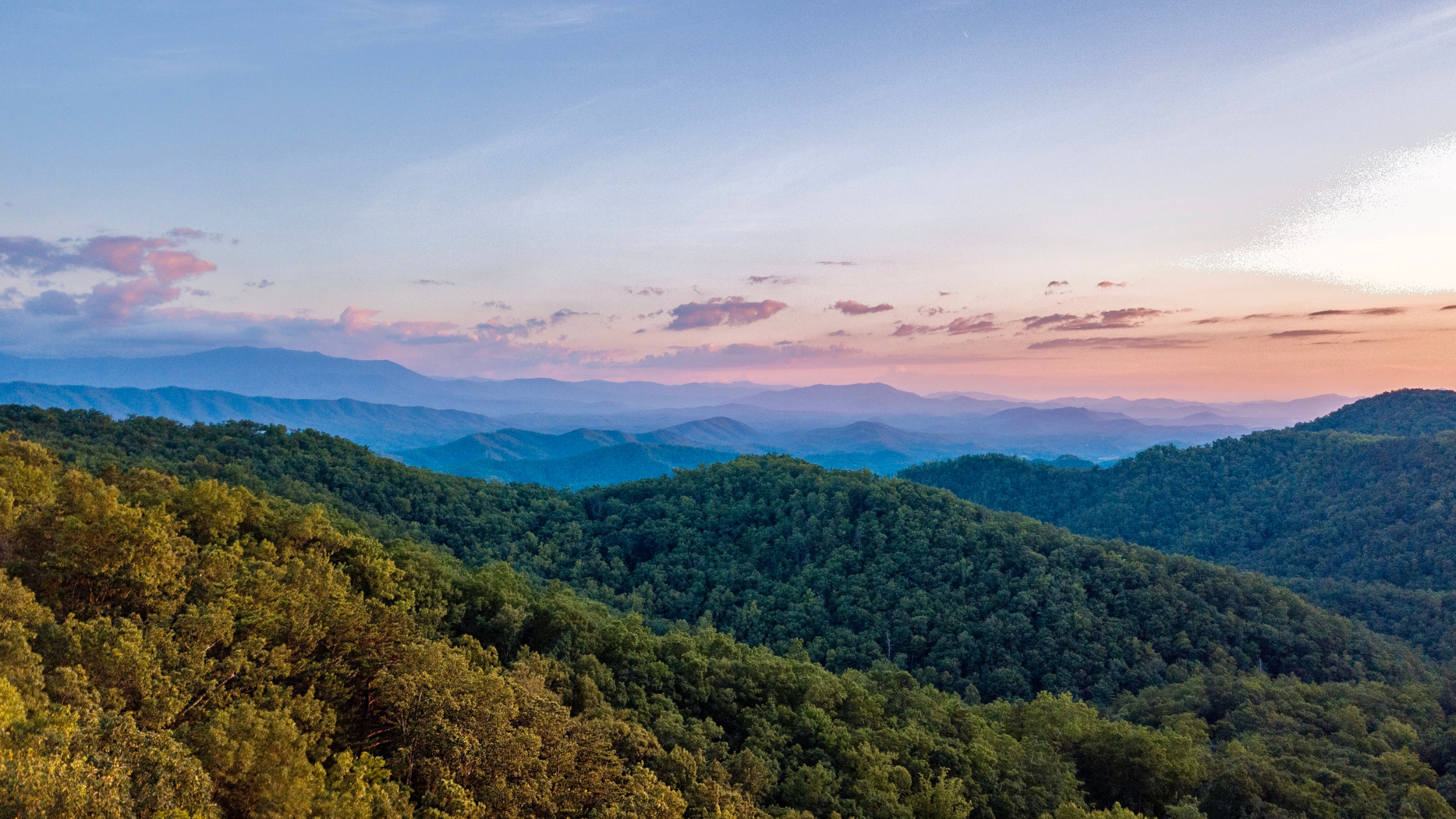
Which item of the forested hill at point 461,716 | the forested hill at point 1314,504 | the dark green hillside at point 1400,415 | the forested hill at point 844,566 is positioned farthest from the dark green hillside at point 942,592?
the dark green hillside at point 1400,415

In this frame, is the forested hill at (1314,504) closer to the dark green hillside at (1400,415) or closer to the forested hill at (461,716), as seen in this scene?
the dark green hillside at (1400,415)

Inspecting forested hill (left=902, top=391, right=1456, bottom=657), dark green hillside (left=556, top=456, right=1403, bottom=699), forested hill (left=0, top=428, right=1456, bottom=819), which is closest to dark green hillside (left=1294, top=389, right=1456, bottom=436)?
forested hill (left=902, top=391, right=1456, bottom=657)

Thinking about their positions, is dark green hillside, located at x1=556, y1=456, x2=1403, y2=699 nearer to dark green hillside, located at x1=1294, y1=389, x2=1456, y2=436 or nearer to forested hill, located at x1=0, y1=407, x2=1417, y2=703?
forested hill, located at x1=0, y1=407, x2=1417, y2=703

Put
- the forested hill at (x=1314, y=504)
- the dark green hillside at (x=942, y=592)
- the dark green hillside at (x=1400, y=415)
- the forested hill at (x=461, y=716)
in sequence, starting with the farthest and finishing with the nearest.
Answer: the dark green hillside at (x=1400, y=415)
the forested hill at (x=1314, y=504)
the dark green hillside at (x=942, y=592)
the forested hill at (x=461, y=716)

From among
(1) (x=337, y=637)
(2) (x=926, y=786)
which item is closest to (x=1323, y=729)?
(2) (x=926, y=786)

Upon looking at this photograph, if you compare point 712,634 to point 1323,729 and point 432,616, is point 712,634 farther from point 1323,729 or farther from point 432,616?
point 1323,729

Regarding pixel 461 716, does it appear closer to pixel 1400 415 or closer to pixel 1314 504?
pixel 1314 504

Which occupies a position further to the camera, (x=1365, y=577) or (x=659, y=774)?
(x=1365, y=577)
